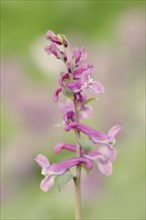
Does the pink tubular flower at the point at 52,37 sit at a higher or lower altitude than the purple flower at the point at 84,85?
higher

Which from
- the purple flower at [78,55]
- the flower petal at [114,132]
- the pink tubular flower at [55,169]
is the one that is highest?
the purple flower at [78,55]

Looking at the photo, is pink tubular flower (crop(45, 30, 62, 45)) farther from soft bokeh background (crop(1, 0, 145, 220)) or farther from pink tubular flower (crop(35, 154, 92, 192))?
soft bokeh background (crop(1, 0, 145, 220))

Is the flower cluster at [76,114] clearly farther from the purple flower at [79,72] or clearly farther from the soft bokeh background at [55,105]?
the soft bokeh background at [55,105]

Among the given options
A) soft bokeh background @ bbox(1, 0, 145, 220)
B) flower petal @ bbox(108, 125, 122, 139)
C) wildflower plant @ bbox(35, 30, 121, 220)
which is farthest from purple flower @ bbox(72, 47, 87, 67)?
soft bokeh background @ bbox(1, 0, 145, 220)

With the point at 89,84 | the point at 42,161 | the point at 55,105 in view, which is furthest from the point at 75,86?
the point at 55,105

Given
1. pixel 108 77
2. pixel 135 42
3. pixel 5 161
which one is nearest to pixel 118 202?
pixel 5 161

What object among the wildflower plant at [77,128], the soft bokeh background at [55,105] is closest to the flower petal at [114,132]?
the wildflower plant at [77,128]

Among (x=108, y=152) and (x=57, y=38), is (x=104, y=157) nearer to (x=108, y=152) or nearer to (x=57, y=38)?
(x=108, y=152)

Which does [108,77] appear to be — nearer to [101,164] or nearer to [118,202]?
[118,202]
